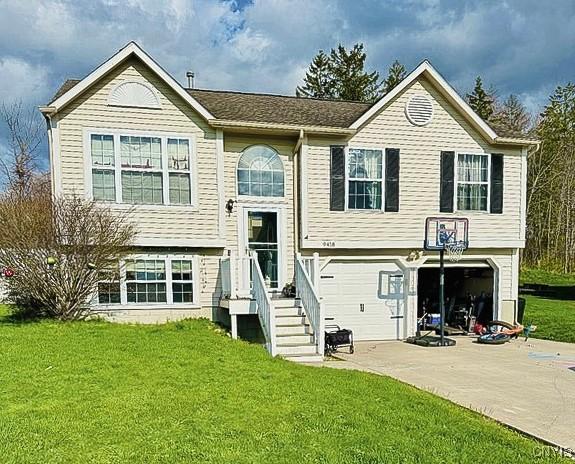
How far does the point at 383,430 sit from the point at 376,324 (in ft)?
25.7

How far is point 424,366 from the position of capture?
27.3ft

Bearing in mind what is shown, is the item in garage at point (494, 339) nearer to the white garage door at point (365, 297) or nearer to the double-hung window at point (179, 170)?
the white garage door at point (365, 297)

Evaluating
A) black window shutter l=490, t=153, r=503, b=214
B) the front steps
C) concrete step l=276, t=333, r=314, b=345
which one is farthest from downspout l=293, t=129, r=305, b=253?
black window shutter l=490, t=153, r=503, b=214

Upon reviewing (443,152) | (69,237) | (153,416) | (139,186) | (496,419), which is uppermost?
(443,152)

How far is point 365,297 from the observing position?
11.9 m

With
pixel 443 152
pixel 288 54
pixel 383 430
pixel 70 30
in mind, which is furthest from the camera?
pixel 288 54

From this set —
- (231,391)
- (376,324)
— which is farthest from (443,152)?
(231,391)

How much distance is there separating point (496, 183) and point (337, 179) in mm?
4732

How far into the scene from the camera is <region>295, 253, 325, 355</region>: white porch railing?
866 cm

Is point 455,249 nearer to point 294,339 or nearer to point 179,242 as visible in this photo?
point 294,339

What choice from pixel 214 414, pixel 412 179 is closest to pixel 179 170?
pixel 412 179

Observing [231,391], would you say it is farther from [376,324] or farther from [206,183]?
[376,324]

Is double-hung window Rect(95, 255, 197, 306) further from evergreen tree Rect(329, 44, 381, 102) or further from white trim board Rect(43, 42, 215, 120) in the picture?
evergreen tree Rect(329, 44, 381, 102)

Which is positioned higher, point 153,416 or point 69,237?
point 69,237
